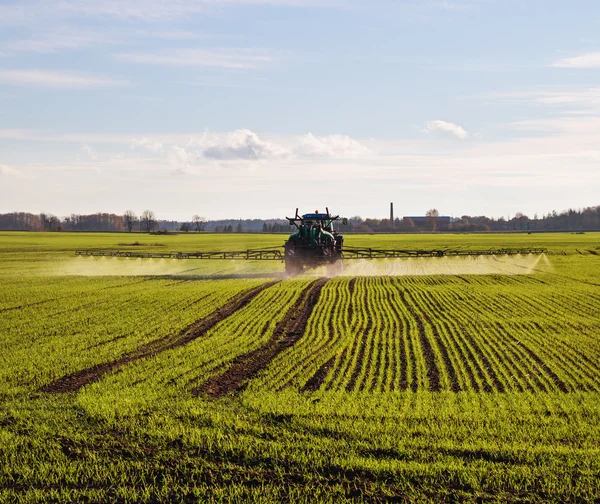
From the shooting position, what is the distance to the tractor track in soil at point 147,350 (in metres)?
15.7

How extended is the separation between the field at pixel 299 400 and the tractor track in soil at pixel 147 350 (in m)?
0.11

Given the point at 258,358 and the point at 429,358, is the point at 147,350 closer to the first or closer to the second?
the point at 258,358

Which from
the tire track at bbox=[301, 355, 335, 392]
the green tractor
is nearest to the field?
the tire track at bbox=[301, 355, 335, 392]

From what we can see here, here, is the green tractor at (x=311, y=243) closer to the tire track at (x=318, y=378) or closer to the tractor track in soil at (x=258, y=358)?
the tractor track in soil at (x=258, y=358)

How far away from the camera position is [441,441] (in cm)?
1178

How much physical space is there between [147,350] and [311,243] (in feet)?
79.7

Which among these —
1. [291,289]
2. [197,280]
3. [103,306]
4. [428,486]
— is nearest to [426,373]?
[428,486]

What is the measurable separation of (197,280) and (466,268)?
2196cm

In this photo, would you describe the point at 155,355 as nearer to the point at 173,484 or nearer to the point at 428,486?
the point at 173,484

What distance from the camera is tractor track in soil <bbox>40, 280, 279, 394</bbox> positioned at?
1572 centimetres

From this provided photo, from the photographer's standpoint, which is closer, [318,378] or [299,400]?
[299,400]

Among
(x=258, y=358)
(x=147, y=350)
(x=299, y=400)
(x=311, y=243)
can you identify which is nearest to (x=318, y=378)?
(x=299, y=400)

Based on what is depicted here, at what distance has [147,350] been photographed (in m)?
19.9

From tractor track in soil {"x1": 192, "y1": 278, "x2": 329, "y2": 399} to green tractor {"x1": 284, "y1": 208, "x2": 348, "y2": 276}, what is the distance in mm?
13168
